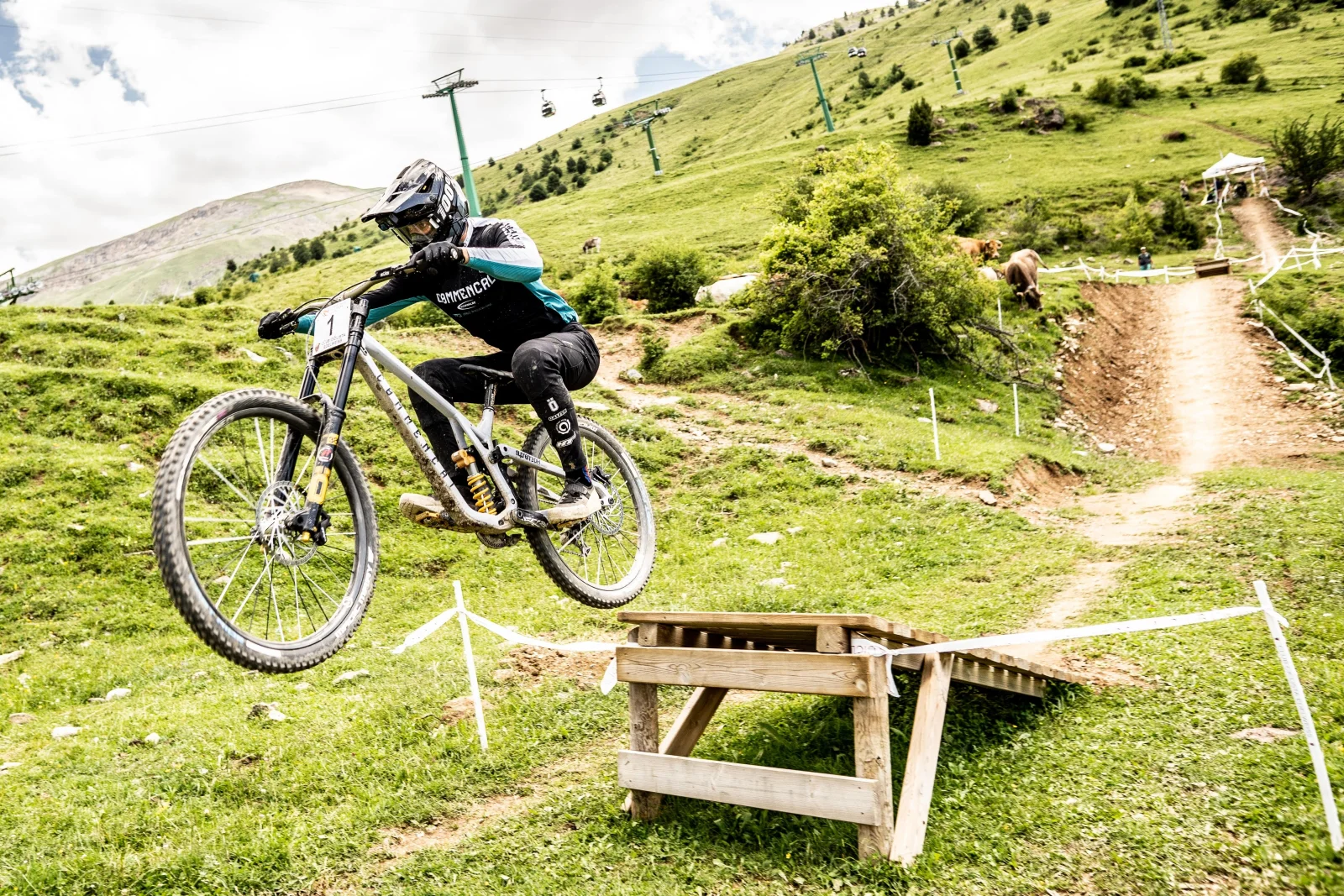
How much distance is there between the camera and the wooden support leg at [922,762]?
6.99 m

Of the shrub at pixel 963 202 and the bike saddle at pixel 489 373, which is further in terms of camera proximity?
the shrub at pixel 963 202

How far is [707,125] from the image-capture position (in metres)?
154

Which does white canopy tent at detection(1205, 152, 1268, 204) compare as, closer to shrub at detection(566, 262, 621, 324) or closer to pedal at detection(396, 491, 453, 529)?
shrub at detection(566, 262, 621, 324)

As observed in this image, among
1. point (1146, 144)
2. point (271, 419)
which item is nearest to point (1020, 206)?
point (1146, 144)

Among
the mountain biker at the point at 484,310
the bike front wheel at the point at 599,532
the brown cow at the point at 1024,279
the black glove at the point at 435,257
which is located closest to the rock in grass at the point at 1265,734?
the bike front wheel at the point at 599,532

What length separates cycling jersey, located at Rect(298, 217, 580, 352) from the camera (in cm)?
530

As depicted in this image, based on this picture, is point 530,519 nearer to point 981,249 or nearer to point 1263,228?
point 981,249

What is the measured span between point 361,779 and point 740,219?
49.2 m

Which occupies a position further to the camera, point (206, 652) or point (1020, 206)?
point (1020, 206)

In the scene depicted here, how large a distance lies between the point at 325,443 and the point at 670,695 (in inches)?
302

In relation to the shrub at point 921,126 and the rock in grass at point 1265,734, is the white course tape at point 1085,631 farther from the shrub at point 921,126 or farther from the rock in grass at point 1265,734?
the shrub at point 921,126

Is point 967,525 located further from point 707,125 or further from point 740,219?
point 707,125

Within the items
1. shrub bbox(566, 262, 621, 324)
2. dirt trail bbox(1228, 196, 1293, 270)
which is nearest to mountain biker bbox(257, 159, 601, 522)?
shrub bbox(566, 262, 621, 324)

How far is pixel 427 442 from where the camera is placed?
212 inches
